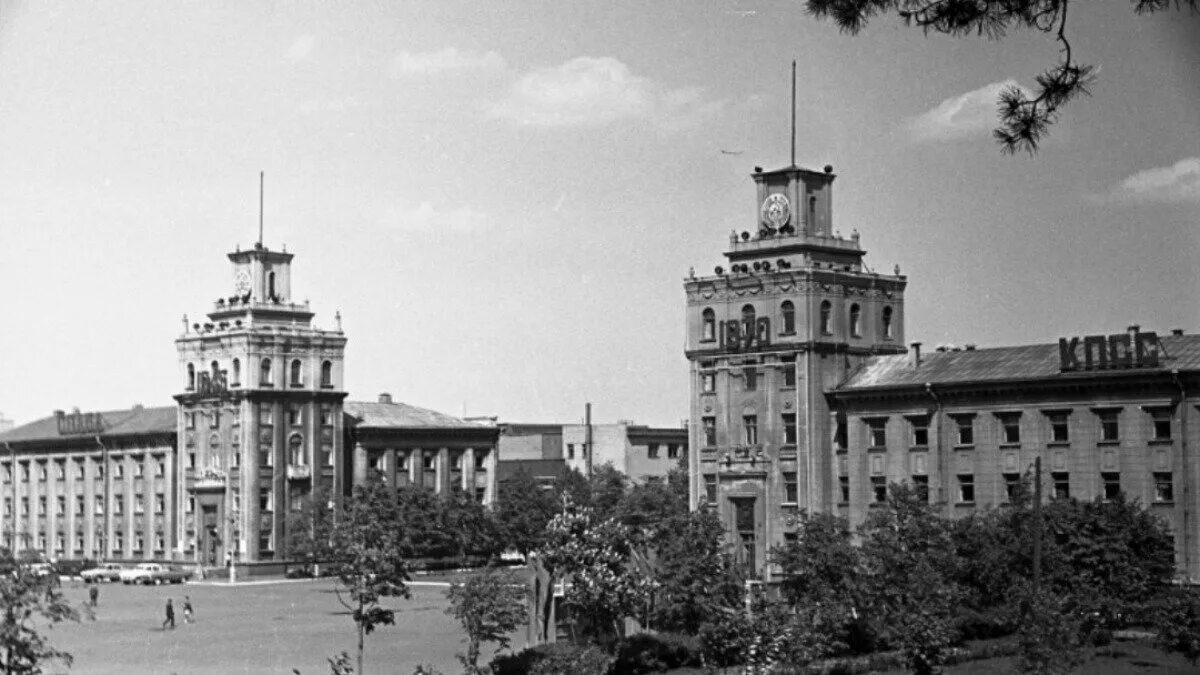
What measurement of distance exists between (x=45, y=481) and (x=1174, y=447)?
88.4 m

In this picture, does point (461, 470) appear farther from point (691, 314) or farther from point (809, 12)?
point (809, 12)

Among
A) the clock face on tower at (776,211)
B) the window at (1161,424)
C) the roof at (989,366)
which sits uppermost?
the clock face on tower at (776,211)

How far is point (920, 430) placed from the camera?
85.9 meters

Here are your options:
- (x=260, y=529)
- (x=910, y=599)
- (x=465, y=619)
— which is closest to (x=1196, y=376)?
(x=910, y=599)

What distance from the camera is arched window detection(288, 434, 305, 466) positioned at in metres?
123

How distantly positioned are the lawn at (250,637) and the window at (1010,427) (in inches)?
973

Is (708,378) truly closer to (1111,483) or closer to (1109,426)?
(1109,426)

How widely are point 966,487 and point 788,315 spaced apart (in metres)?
13.4

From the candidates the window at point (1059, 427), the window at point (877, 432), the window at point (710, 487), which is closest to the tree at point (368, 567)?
the window at point (1059, 427)

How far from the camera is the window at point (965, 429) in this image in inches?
3280

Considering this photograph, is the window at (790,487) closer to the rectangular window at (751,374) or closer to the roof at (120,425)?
the rectangular window at (751,374)

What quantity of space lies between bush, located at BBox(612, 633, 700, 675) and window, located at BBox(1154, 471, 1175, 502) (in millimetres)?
27473

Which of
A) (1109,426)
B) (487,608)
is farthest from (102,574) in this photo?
(487,608)

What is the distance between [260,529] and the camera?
4715 inches
